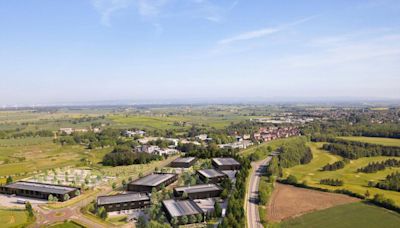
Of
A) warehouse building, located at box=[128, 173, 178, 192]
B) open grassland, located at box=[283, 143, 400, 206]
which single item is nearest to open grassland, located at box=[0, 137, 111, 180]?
warehouse building, located at box=[128, 173, 178, 192]

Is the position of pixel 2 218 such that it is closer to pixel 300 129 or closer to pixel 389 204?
pixel 389 204

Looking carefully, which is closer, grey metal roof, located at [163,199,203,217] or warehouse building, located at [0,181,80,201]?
grey metal roof, located at [163,199,203,217]

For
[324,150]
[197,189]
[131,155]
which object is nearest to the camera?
[197,189]

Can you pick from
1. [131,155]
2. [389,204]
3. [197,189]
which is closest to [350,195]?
[389,204]

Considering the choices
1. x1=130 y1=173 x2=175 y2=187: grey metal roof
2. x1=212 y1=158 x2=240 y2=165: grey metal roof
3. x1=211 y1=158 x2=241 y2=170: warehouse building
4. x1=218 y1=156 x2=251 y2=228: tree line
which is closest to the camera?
x1=218 y1=156 x2=251 y2=228: tree line

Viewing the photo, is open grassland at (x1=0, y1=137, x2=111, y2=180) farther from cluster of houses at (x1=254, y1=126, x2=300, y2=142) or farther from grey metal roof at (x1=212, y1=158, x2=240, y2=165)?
cluster of houses at (x1=254, y1=126, x2=300, y2=142)

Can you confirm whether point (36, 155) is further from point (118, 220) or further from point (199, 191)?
point (199, 191)
